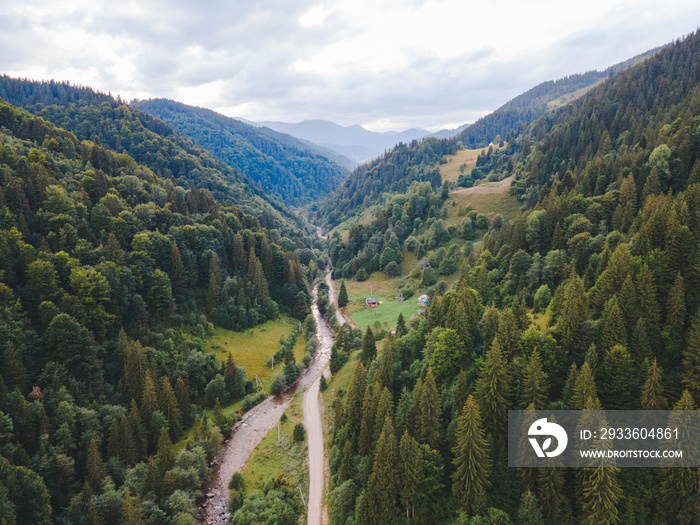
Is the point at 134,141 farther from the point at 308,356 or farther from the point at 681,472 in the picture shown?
the point at 681,472

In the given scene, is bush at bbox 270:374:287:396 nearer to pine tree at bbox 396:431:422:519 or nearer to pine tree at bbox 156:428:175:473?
pine tree at bbox 156:428:175:473

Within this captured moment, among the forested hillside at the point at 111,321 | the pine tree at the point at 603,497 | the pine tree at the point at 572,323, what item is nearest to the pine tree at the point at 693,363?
the pine tree at the point at 572,323

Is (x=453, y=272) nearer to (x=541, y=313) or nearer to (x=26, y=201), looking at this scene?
(x=541, y=313)

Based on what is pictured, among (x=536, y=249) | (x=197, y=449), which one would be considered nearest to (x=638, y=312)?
(x=536, y=249)

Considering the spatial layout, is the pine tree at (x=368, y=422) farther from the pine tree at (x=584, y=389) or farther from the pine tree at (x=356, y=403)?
the pine tree at (x=584, y=389)

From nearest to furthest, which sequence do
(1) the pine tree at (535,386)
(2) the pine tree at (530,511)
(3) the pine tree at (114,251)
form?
(2) the pine tree at (530,511) < (1) the pine tree at (535,386) < (3) the pine tree at (114,251)

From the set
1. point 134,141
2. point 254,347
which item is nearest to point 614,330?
point 254,347
